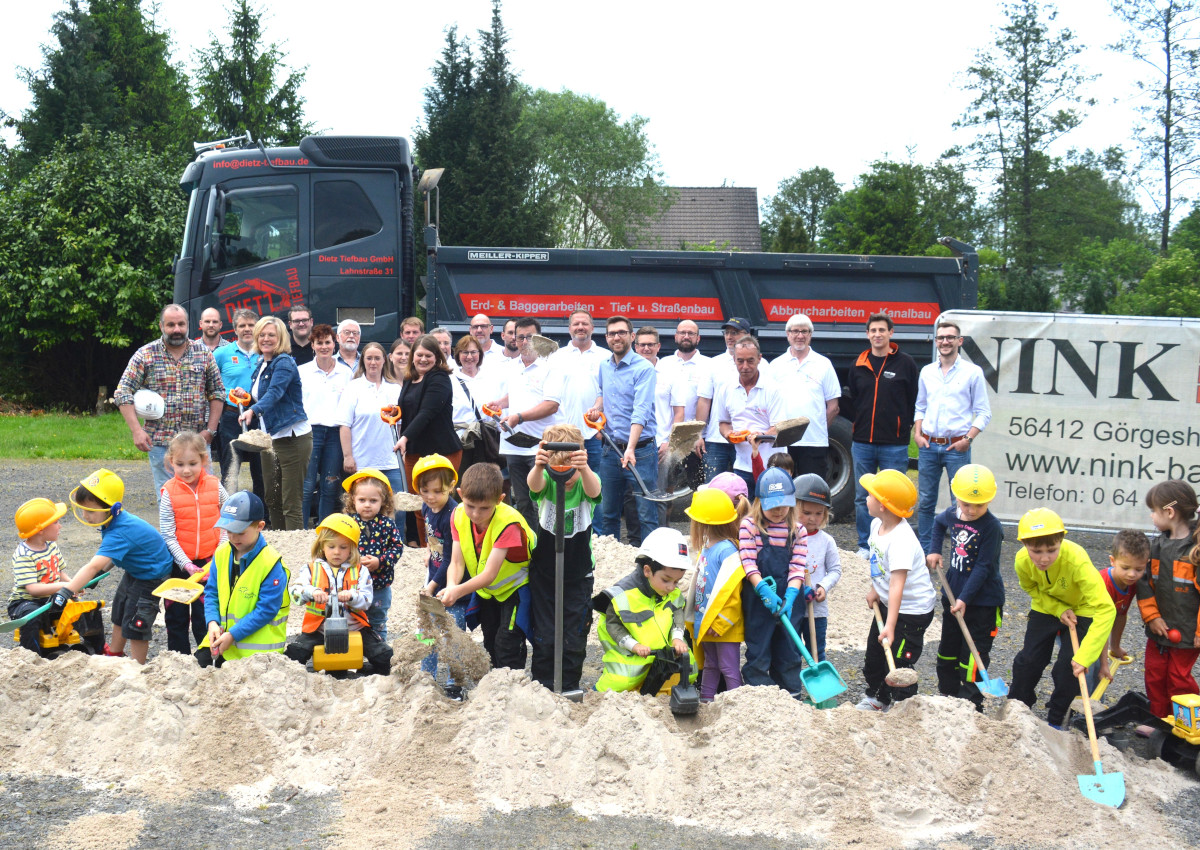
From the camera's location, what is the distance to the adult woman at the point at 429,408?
7426mm

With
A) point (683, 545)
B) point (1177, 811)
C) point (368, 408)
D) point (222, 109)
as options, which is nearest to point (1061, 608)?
point (1177, 811)

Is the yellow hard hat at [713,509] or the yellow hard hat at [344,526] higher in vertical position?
the yellow hard hat at [713,509]

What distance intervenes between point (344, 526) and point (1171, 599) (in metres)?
4.08

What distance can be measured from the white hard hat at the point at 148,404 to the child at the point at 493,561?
3.51m

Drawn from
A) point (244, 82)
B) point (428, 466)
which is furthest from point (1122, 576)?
point (244, 82)

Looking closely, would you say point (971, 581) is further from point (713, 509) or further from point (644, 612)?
point (644, 612)

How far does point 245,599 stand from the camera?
4.99 metres

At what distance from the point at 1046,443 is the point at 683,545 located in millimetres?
6176

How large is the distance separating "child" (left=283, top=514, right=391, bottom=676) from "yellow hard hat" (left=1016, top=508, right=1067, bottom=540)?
3.21 m

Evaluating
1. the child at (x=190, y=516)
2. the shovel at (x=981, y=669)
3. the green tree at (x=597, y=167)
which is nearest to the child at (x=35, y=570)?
the child at (x=190, y=516)

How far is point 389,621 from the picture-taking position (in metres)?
6.91

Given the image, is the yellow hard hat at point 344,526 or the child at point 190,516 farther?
the child at point 190,516

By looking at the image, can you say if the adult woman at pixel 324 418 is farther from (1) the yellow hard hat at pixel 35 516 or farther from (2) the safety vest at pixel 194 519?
(1) the yellow hard hat at pixel 35 516

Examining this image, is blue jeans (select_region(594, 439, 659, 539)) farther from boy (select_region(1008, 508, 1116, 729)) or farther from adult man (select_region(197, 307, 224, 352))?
adult man (select_region(197, 307, 224, 352))
